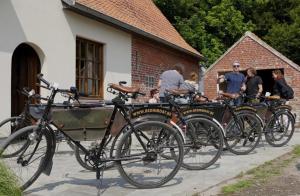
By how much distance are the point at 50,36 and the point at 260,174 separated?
6.22 m

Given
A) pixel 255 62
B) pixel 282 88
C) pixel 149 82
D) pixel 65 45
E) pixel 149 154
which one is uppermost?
pixel 255 62

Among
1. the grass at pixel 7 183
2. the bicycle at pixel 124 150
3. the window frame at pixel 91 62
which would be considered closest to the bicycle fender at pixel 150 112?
the bicycle at pixel 124 150

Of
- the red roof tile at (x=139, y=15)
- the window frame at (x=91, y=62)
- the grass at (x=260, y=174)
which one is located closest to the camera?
the grass at (x=260, y=174)

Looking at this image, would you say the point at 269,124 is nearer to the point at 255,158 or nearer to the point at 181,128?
the point at 255,158

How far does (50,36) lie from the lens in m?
10.7

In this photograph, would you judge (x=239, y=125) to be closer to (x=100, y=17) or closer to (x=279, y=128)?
(x=279, y=128)

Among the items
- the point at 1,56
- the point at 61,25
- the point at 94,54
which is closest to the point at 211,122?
the point at 1,56

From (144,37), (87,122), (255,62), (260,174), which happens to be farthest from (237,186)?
(255,62)

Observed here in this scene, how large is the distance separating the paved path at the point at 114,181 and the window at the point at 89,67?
15.6ft

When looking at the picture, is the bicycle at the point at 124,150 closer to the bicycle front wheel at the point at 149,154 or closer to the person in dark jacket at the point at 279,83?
the bicycle front wheel at the point at 149,154

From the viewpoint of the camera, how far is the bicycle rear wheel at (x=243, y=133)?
7723 millimetres

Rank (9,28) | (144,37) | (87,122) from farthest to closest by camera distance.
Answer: (144,37), (9,28), (87,122)

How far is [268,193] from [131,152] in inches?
61.8

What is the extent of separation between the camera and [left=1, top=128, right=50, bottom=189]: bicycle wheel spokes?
4801mm
